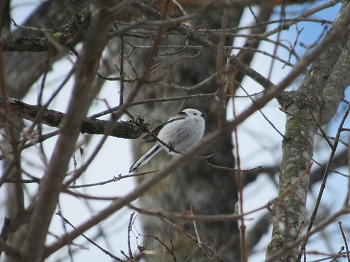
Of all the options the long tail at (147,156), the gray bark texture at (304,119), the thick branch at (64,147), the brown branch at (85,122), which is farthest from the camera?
the long tail at (147,156)

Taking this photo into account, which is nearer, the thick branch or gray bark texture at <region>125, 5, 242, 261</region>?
the thick branch

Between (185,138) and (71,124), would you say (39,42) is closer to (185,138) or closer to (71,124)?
(71,124)

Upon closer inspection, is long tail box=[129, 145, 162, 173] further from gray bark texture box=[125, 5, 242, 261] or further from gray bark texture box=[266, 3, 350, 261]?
gray bark texture box=[266, 3, 350, 261]

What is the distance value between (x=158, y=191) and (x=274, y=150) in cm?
297

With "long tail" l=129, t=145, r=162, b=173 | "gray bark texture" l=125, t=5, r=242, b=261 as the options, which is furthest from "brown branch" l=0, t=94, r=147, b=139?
"gray bark texture" l=125, t=5, r=242, b=261

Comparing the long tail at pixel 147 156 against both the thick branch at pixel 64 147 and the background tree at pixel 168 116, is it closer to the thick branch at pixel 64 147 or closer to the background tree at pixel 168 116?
the background tree at pixel 168 116

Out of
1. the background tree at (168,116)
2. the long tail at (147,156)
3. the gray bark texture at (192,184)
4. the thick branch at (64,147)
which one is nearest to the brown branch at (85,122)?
the background tree at (168,116)

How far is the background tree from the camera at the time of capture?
1.30 meters

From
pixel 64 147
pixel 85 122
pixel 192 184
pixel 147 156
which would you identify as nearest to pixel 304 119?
pixel 85 122

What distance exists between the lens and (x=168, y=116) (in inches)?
214

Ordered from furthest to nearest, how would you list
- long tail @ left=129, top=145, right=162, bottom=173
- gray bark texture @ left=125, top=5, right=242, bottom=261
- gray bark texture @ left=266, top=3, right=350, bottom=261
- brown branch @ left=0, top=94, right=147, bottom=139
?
gray bark texture @ left=125, top=5, right=242, bottom=261, long tail @ left=129, top=145, right=162, bottom=173, gray bark texture @ left=266, top=3, right=350, bottom=261, brown branch @ left=0, top=94, right=147, bottom=139

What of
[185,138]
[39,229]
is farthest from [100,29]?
[185,138]

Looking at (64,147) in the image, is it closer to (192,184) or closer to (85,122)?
(85,122)

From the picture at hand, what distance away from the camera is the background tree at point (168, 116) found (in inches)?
51.2
